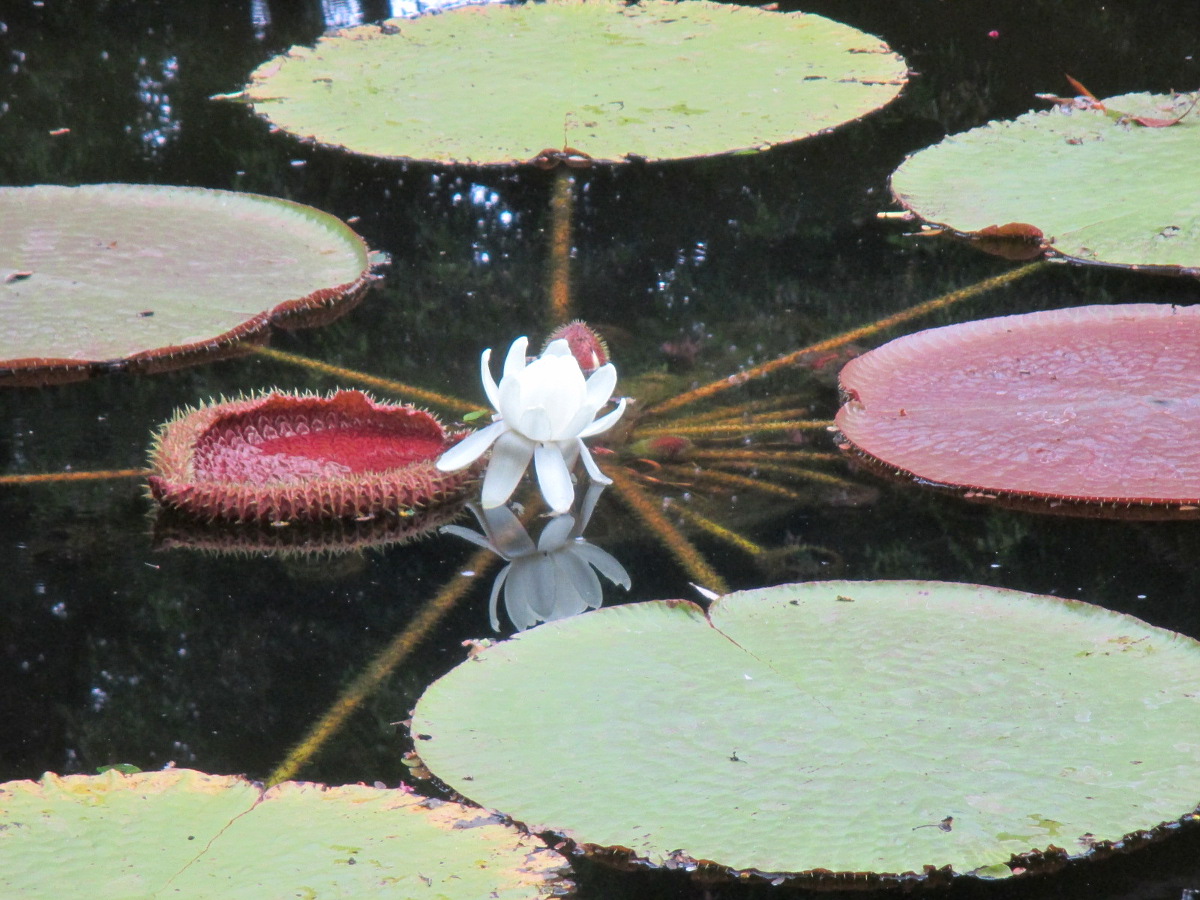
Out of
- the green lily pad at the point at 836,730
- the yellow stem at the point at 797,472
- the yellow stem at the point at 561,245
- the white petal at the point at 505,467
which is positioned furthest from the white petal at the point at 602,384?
the yellow stem at the point at 561,245

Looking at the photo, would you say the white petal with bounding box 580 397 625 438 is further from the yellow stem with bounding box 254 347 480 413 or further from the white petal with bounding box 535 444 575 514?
the yellow stem with bounding box 254 347 480 413

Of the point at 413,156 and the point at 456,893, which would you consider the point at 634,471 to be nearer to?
the point at 456,893

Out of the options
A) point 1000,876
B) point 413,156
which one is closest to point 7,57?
point 413,156

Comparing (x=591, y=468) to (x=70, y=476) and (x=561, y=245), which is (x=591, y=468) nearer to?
(x=70, y=476)

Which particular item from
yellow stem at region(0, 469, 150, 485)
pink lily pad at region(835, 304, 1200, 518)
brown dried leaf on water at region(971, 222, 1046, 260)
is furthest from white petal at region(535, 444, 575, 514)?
brown dried leaf on water at region(971, 222, 1046, 260)

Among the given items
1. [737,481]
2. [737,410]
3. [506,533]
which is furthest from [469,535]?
[737,410]

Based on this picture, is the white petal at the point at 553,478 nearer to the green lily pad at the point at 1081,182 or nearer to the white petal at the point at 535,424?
the white petal at the point at 535,424
